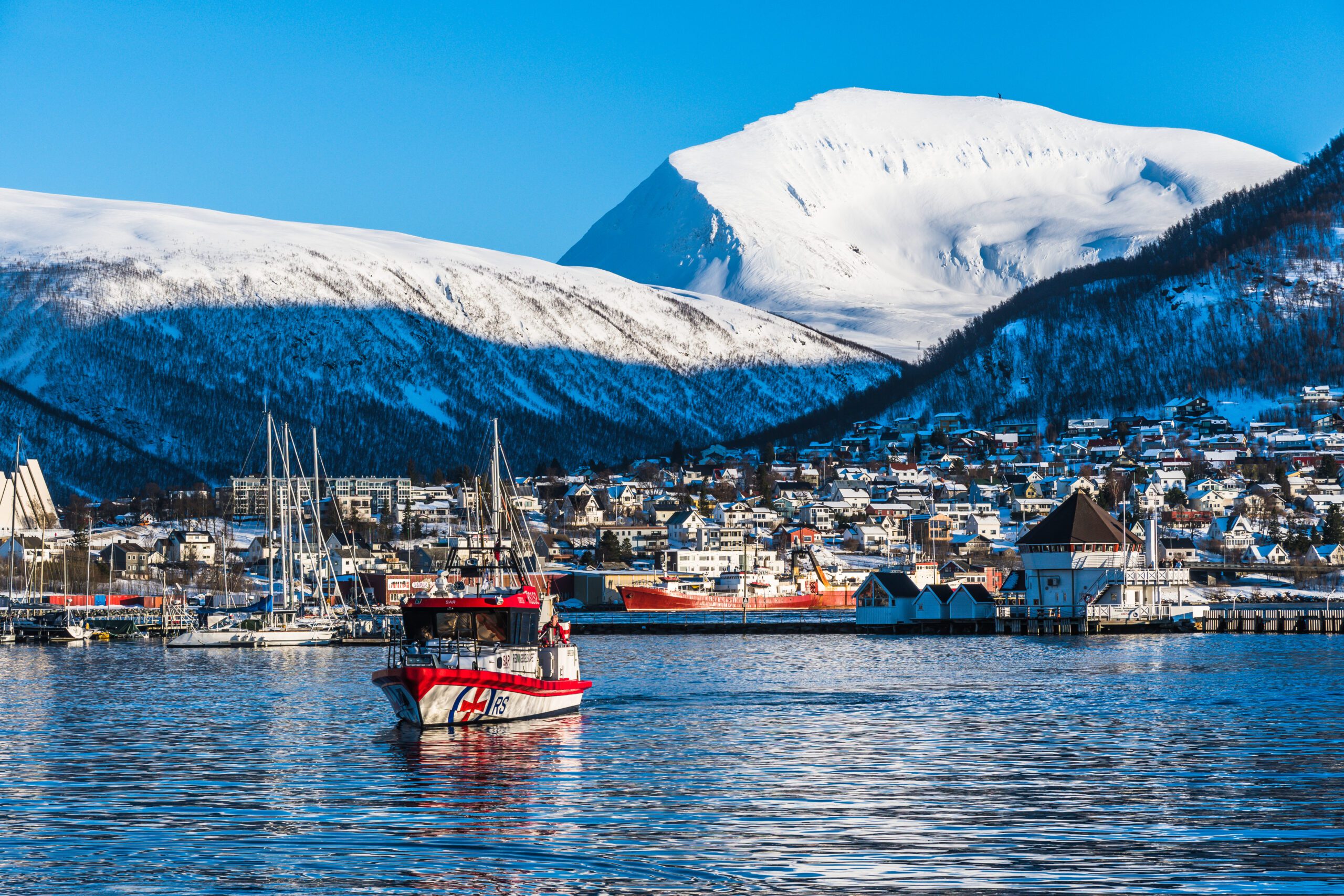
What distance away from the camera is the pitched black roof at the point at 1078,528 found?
372 ft

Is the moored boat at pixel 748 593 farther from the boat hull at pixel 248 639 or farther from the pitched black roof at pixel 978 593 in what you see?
the boat hull at pixel 248 639

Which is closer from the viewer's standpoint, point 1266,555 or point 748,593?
point 748,593

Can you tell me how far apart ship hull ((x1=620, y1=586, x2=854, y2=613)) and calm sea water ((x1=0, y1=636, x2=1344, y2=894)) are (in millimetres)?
101868

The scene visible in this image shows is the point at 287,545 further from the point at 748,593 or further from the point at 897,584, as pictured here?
the point at 748,593

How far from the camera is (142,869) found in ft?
88.6

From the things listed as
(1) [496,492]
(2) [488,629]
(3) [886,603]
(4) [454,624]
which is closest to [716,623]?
(3) [886,603]

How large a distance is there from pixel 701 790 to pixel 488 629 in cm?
1502

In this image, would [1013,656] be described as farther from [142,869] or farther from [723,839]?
[142,869]

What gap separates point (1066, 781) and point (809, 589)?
14494cm

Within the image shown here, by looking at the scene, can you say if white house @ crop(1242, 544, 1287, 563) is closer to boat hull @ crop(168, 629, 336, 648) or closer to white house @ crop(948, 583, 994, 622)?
white house @ crop(948, 583, 994, 622)

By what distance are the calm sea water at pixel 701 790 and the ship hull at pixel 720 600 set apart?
10187 centimetres

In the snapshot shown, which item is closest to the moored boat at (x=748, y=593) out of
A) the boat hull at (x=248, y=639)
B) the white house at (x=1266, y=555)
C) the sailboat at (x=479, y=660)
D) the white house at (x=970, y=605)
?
the white house at (x=1266, y=555)

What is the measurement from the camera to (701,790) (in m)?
35.5

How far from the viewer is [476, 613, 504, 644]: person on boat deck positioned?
49.0 metres
